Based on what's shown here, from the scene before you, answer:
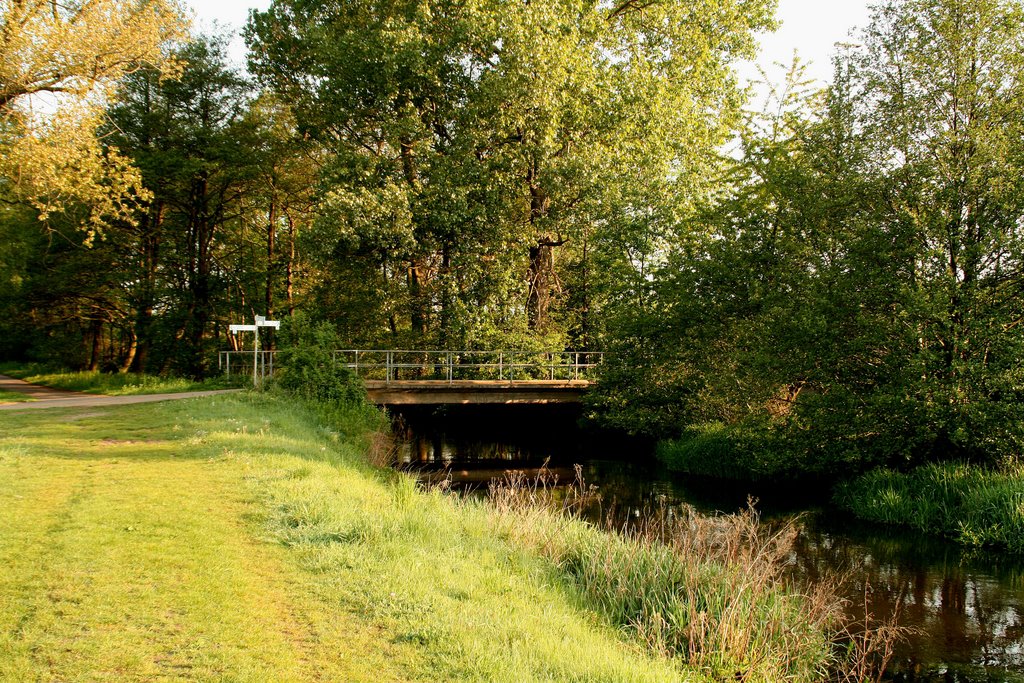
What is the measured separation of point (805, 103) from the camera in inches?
1123

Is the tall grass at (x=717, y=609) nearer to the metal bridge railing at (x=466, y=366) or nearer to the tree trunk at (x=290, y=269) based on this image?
the metal bridge railing at (x=466, y=366)

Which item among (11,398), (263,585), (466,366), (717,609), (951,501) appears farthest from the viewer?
(466,366)

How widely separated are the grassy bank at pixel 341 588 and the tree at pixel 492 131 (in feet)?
50.9

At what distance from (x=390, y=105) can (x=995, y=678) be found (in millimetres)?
23807

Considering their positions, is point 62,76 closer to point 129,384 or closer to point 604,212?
point 129,384

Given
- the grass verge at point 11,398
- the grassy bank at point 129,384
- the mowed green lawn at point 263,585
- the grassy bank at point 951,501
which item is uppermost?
the grassy bank at point 129,384

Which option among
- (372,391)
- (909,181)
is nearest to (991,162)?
(909,181)

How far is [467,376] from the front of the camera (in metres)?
26.6

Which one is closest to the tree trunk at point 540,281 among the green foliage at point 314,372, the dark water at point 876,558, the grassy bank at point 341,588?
the dark water at point 876,558

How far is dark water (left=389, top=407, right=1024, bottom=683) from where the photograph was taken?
842 centimetres

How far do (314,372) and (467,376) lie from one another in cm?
625

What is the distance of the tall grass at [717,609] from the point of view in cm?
694

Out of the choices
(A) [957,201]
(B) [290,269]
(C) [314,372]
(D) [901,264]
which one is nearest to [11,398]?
(C) [314,372]

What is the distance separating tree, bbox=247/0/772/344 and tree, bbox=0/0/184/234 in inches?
282
